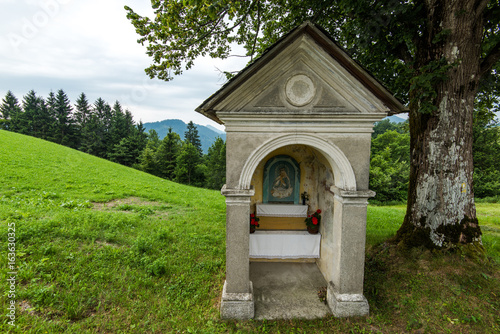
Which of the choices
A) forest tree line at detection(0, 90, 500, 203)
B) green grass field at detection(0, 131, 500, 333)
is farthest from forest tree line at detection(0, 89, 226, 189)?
green grass field at detection(0, 131, 500, 333)

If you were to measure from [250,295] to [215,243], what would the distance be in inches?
119

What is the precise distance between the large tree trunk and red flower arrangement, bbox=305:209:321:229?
223 centimetres

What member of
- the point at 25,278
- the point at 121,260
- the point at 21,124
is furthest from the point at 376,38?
the point at 21,124

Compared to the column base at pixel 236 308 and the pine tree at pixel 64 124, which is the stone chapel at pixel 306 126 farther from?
the pine tree at pixel 64 124

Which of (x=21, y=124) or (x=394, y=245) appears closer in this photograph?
(x=394, y=245)

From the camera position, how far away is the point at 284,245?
5.78 m

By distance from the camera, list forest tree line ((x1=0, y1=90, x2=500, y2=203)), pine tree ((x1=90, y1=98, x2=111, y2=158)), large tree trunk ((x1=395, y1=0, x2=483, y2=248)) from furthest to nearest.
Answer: pine tree ((x1=90, y1=98, x2=111, y2=158))
forest tree line ((x1=0, y1=90, x2=500, y2=203))
large tree trunk ((x1=395, y1=0, x2=483, y2=248))

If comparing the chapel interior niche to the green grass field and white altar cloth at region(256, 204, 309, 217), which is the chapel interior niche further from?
the green grass field

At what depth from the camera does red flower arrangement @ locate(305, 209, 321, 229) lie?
5790mm

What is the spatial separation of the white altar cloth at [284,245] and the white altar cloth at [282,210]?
68 cm

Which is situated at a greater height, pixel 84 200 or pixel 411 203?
pixel 411 203

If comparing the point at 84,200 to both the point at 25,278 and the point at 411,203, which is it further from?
the point at 411,203

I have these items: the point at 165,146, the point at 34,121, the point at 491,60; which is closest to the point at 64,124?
the point at 34,121

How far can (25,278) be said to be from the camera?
4.45 m
